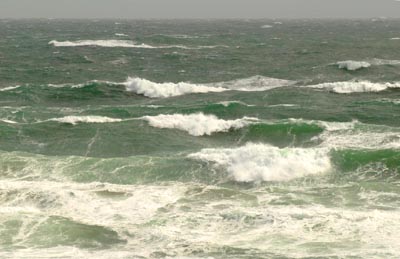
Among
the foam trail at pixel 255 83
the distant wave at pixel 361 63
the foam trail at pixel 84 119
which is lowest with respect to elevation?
the foam trail at pixel 84 119

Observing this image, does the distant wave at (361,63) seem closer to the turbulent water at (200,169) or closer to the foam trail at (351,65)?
the foam trail at (351,65)

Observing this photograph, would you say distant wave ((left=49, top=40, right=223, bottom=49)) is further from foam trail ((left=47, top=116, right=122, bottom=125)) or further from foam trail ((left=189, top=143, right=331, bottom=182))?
foam trail ((left=189, top=143, right=331, bottom=182))

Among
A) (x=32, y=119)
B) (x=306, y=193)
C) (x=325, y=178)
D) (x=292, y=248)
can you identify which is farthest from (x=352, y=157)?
(x=32, y=119)

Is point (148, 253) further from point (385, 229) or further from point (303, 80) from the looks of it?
point (303, 80)

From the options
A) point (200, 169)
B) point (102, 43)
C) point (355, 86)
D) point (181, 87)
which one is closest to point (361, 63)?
A: point (355, 86)

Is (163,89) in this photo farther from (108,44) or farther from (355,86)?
(108,44)

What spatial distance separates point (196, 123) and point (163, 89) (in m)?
11.8

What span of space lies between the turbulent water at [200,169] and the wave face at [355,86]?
0.13 meters

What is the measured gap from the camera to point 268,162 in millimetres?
19422

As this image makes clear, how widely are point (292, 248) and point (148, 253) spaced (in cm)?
301

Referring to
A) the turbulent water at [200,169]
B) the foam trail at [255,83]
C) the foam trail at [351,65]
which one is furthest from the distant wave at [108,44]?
the turbulent water at [200,169]

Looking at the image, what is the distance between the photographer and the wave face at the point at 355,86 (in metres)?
38.9

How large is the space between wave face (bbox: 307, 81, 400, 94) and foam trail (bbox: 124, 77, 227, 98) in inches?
278

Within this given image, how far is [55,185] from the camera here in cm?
1755
